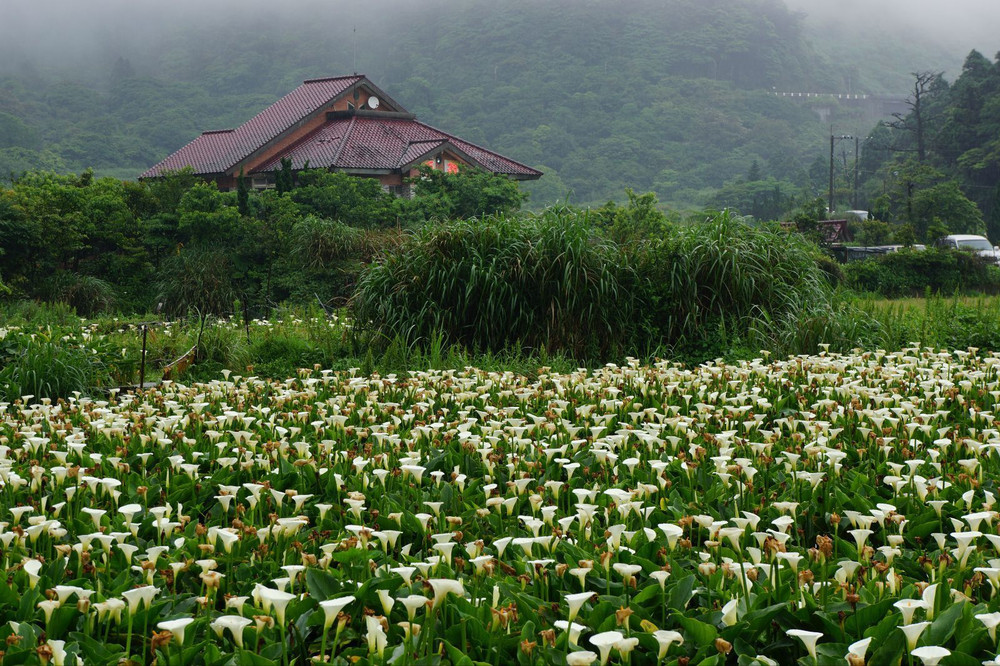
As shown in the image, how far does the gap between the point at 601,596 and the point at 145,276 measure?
2204 cm

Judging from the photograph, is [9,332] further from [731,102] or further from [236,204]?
[731,102]

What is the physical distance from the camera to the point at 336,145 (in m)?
34.9

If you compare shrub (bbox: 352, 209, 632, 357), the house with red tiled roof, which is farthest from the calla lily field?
the house with red tiled roof

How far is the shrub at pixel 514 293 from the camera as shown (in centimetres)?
927

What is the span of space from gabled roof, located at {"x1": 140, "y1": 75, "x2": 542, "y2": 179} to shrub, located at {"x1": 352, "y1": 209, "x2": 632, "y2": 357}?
23.3 meters

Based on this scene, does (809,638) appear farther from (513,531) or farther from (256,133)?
(256,133)

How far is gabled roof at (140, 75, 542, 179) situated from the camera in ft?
111

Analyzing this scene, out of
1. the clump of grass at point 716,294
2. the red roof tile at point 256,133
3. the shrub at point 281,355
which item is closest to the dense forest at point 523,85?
the red roof tile at point 256,133

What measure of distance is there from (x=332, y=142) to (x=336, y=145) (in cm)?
65

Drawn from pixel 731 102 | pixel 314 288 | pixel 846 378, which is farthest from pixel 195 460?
pixel 731 102

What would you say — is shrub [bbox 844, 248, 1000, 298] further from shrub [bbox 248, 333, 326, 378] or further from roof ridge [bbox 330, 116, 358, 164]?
roof ridge [bbox 330, 116, 358, 164]

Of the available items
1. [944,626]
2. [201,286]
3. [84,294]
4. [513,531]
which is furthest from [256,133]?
[944,626]

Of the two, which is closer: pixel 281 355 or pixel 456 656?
pixel 456 656

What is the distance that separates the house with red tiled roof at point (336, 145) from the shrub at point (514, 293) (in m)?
22.4
